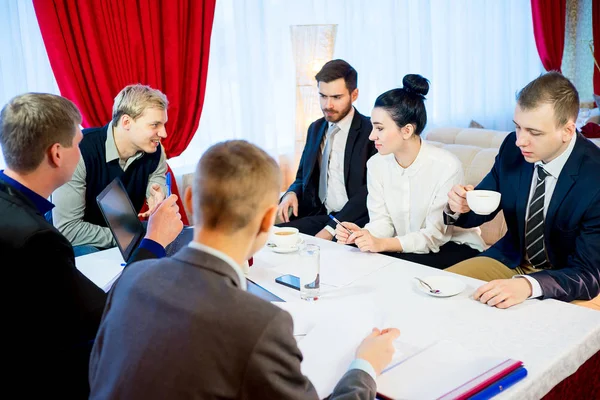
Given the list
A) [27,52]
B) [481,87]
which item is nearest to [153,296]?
[27,52]

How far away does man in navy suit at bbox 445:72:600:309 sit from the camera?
1.83m

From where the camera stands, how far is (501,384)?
1.19 m

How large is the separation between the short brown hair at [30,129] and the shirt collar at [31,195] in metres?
0.03

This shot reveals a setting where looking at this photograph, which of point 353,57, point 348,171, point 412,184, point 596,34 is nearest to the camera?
point 412,184

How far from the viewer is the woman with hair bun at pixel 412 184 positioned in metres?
2.39

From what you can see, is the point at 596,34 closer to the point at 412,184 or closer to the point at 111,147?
the point at 412,184

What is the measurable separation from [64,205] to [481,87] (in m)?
4.50

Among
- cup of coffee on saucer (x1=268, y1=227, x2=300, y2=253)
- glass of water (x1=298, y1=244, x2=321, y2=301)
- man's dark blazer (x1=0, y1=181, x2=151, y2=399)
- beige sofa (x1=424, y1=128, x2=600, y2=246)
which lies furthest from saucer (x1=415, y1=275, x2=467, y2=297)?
beige sofa (x1=424, y1=128, x2=600, y2=246)

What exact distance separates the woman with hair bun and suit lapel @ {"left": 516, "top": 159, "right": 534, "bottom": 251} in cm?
33

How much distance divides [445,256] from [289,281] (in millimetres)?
826

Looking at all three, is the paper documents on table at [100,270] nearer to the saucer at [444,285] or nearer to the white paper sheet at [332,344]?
the white paper sheet at [332,344]

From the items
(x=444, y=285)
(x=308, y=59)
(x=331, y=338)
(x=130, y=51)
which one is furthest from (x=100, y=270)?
(x=308, y=59)

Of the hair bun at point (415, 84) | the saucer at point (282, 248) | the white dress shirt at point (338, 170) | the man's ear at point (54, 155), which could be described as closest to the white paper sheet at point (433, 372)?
the saucer at point (282, 248)

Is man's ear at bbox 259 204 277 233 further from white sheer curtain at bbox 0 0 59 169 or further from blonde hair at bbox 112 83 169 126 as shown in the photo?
white sheer curtain at bbox 0 0 59 169
